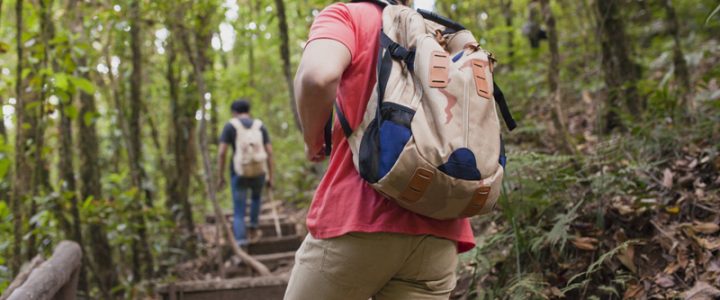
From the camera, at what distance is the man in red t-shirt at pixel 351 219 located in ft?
6.65

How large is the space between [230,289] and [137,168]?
3458 mm

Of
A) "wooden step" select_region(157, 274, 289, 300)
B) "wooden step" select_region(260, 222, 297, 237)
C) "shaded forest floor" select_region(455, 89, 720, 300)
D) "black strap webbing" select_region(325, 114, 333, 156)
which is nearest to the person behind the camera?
"black strap webbing" select_region(325, 114, 333, 156)

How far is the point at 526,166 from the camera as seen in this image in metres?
4.19

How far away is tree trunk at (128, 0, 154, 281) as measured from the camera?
7418 mm

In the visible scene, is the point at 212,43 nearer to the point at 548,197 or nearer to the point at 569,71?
the point at 569,71

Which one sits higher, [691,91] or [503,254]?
[691,91]

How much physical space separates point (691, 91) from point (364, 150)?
4.13 m

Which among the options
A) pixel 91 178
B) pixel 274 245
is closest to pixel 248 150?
pixel 274 245

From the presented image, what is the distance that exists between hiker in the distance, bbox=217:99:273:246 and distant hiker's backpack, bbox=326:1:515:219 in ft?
20.5

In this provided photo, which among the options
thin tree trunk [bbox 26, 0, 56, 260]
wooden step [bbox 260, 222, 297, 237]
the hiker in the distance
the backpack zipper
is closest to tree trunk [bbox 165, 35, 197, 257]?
wooden step [bbox 260, 222, 297, 237]

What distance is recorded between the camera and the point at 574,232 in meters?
3.94

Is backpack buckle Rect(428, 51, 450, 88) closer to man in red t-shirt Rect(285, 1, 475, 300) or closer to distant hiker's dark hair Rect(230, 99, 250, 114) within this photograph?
man in red t-shirt Rect(285, 1, 475, 300)

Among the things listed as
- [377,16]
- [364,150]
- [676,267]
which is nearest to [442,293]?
[364,150]

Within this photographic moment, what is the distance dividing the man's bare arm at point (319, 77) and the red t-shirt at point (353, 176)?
0.13ft
